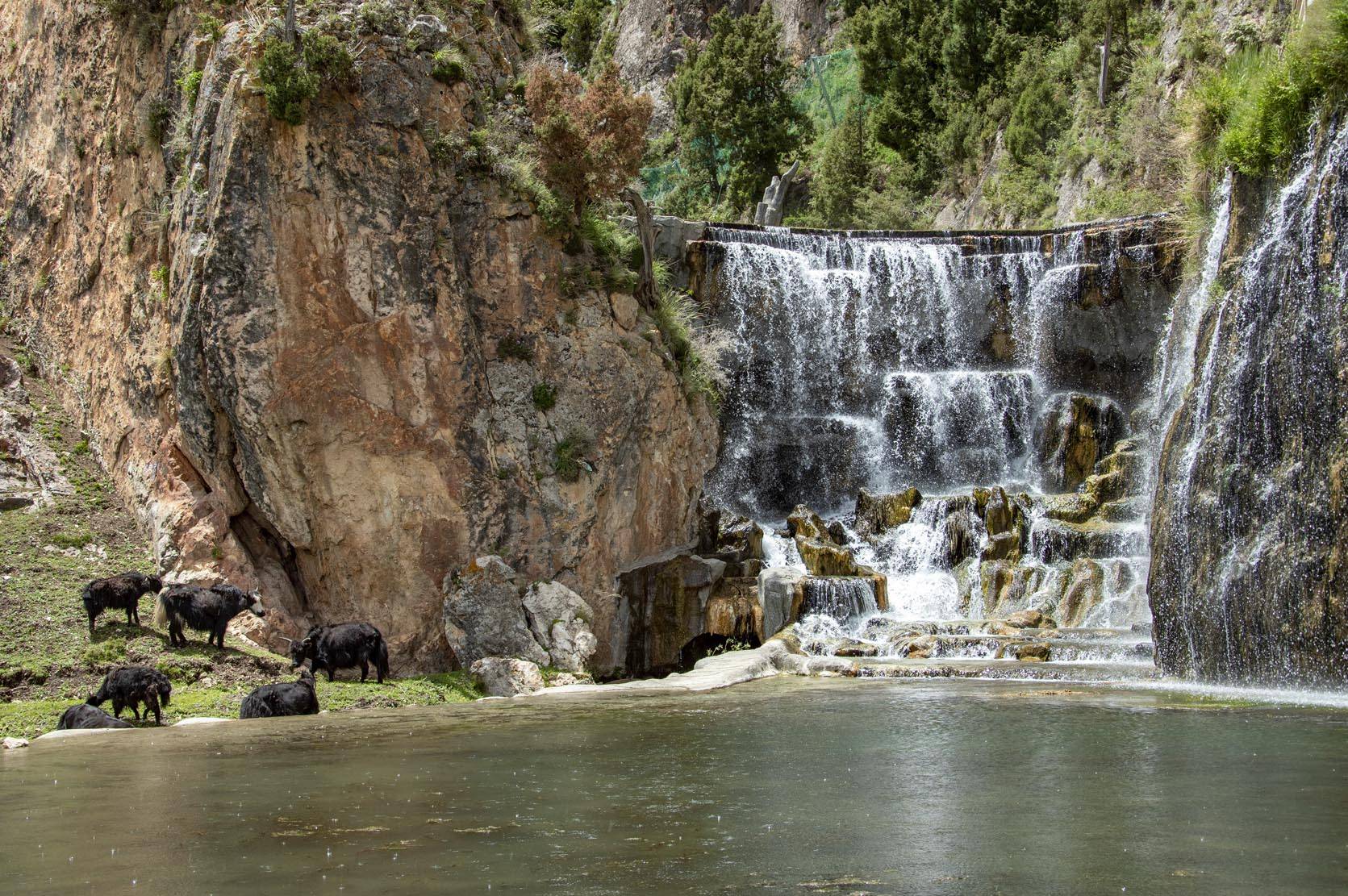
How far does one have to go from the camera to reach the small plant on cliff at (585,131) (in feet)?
66.3

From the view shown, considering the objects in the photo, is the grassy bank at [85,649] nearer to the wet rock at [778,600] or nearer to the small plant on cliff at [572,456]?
the small plant on cliff at [572,456]

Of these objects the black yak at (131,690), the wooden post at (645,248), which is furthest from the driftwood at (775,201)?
the black yak at (131,690)

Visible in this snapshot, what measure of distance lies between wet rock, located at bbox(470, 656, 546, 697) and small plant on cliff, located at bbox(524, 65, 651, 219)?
8.50 m

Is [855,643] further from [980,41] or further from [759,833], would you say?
[980,41]

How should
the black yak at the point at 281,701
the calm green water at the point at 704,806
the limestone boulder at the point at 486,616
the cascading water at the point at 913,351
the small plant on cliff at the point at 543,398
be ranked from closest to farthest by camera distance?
the calm green water at the point at 704,806 < the black yak at the point at 281,701 < the limestone boulder at the point at 486,616 < the small plant on cliff at the point at 543,398 < the cascading water at the point at 913,351

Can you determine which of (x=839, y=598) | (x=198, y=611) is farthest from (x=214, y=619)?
(x=839, y=598)

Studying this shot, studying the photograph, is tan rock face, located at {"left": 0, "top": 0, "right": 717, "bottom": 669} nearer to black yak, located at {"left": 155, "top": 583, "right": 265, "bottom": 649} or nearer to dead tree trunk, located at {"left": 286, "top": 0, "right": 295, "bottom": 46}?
dead tree trunk, located at {"left": 286, "top": 0, "right": 295, "bottom": 46}

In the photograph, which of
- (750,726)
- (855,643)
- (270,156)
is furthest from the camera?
(855,643)

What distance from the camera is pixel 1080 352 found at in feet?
104

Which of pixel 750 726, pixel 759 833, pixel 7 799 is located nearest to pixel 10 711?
pixel 7 799

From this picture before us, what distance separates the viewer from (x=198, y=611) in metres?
15.3

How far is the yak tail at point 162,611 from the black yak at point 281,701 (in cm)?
252

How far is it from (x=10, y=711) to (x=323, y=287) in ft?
25.7

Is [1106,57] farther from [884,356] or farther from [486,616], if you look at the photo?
[486,616]
